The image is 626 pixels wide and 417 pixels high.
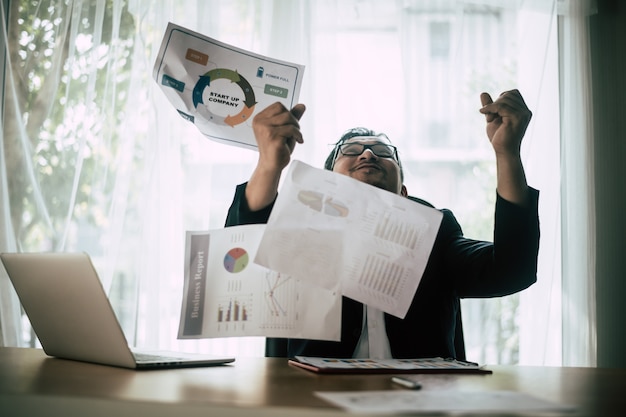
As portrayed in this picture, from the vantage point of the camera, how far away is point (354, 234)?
1.13 metres

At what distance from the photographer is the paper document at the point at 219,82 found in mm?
1353

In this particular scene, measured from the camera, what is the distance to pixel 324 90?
88.7 inches

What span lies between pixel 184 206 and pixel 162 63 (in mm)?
990

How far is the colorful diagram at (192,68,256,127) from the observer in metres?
1.38

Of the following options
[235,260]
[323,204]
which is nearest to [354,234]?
[323,204]

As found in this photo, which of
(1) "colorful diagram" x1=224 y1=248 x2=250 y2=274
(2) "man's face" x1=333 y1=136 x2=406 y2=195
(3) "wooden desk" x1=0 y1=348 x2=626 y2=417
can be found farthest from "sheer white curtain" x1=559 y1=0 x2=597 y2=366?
(1) "colorful diagram" x1=224 y1=248 x2=250 y2=274

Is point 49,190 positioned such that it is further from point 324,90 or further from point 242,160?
point 324,90

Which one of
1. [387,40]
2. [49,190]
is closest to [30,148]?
[49,190]

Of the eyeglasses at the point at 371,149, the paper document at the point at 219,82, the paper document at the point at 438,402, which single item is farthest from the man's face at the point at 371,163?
the paper document at the point at 438,402

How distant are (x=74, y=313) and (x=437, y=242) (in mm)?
915

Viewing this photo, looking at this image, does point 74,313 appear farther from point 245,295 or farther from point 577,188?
point 577,188

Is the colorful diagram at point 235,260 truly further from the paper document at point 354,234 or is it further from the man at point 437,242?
the man at point 437,242

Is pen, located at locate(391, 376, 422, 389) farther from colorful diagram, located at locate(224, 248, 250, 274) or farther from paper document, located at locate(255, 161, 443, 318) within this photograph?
colorful diagram, located at locate(224, 248, 250, 274)

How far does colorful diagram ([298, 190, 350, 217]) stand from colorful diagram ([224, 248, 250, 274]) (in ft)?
0.48
